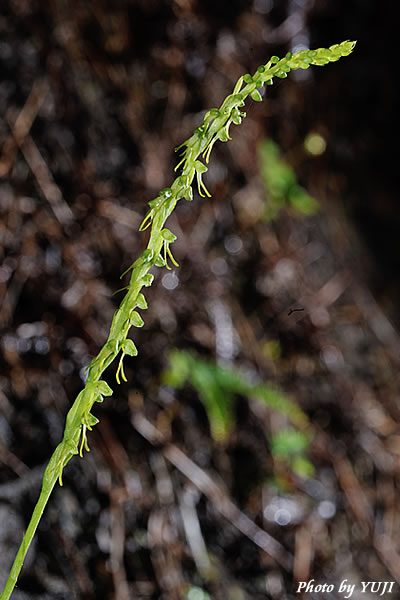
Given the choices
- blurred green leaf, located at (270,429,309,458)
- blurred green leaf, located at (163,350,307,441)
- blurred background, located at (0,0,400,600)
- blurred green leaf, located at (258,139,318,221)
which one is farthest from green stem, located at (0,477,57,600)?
blurred green leaf, located at (258,139,318,221)

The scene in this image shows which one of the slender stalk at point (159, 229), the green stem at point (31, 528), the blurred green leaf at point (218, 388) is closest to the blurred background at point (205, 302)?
the blurred green leaf at point (218, 388)

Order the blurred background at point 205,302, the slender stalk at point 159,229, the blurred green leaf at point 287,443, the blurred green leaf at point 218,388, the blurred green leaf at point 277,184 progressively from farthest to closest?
the blurred green leaf at point 277,184 → the blurred green leaf at point 287,443 → the blurred green leaf at point 218,388 → the blurred background at point 205,302 → the slender stalk at point 159,229

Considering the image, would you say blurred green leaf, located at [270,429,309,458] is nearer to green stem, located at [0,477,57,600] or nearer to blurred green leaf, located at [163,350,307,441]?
blurred green leaf, located at [163,350,307,441]

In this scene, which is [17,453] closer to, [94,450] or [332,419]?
[94,450]

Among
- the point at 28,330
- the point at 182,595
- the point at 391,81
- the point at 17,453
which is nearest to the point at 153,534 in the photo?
the point at 182,595

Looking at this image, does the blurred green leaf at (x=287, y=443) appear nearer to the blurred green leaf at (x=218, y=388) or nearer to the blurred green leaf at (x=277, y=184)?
the blurred green leaf at (x=218, y=388)

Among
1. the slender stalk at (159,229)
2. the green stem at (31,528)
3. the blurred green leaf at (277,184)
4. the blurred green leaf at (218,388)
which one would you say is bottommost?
the green stem at (31,528)

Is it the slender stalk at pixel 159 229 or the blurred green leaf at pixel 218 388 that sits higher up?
the blurred green leaf at pixel 218 388

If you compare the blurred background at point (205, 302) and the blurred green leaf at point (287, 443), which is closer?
the blurred background at point (205, 302)

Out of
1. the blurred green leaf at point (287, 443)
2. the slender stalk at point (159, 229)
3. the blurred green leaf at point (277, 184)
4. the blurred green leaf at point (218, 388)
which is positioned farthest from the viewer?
the blurred green leaf at point (277, 184)
